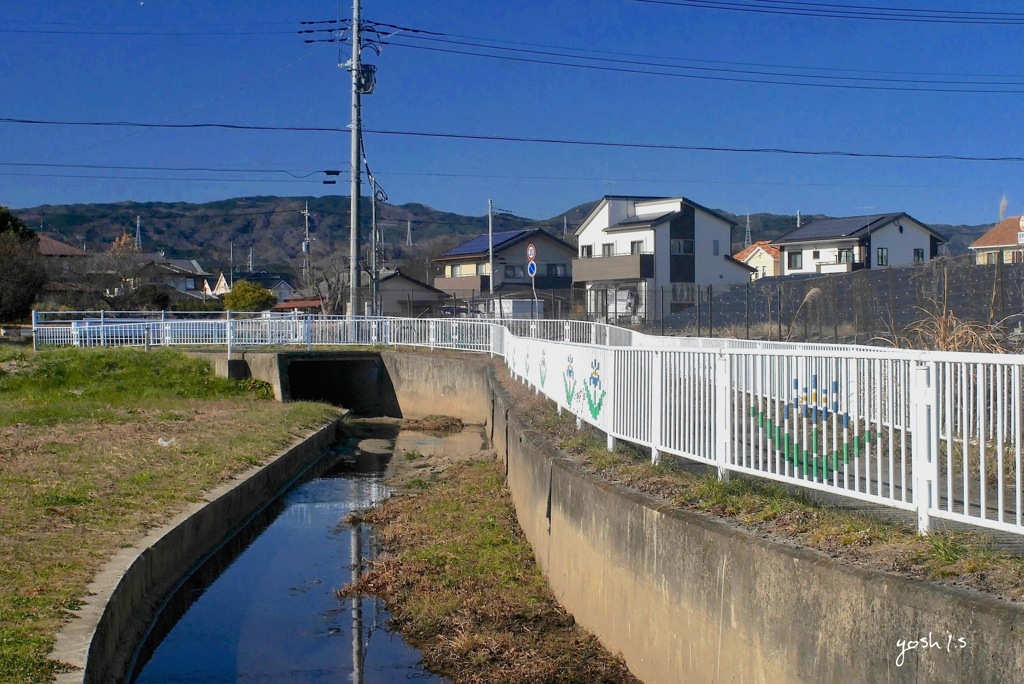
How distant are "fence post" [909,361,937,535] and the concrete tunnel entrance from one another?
77.6 feet

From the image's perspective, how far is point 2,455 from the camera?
45.6ft

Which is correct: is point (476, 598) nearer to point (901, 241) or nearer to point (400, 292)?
point (400, 292)

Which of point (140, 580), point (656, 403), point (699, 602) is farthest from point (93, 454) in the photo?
point (699, 602)

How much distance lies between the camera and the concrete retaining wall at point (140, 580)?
6672 millimetres

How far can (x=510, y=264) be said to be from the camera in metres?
63.0

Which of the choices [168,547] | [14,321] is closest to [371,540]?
[168,547]

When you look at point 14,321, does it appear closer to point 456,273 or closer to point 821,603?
point 456,273

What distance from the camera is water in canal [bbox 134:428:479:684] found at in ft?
26.4

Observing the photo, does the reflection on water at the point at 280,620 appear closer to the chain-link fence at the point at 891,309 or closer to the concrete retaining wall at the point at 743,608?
the concrete retaining wall at the point at 743,608

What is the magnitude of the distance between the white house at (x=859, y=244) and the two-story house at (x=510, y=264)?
14.5 m

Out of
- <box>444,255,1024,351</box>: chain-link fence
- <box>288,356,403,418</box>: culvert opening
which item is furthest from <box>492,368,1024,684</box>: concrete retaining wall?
<box>288,356,403,418</box>: culvert opening

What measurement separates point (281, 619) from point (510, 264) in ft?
177

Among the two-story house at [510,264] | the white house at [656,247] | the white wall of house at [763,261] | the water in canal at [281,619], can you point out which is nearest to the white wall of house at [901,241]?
the white house at [656,247]

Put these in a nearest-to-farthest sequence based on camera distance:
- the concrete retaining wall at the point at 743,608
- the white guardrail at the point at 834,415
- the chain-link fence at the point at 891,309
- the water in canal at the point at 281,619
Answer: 1. the concrete retaining wall at the point at 743,608
2. the white guardrail at the point at 834,415
3. the water in canal at the point at 281,619
4. the chain-link fence at the point at 891,309
